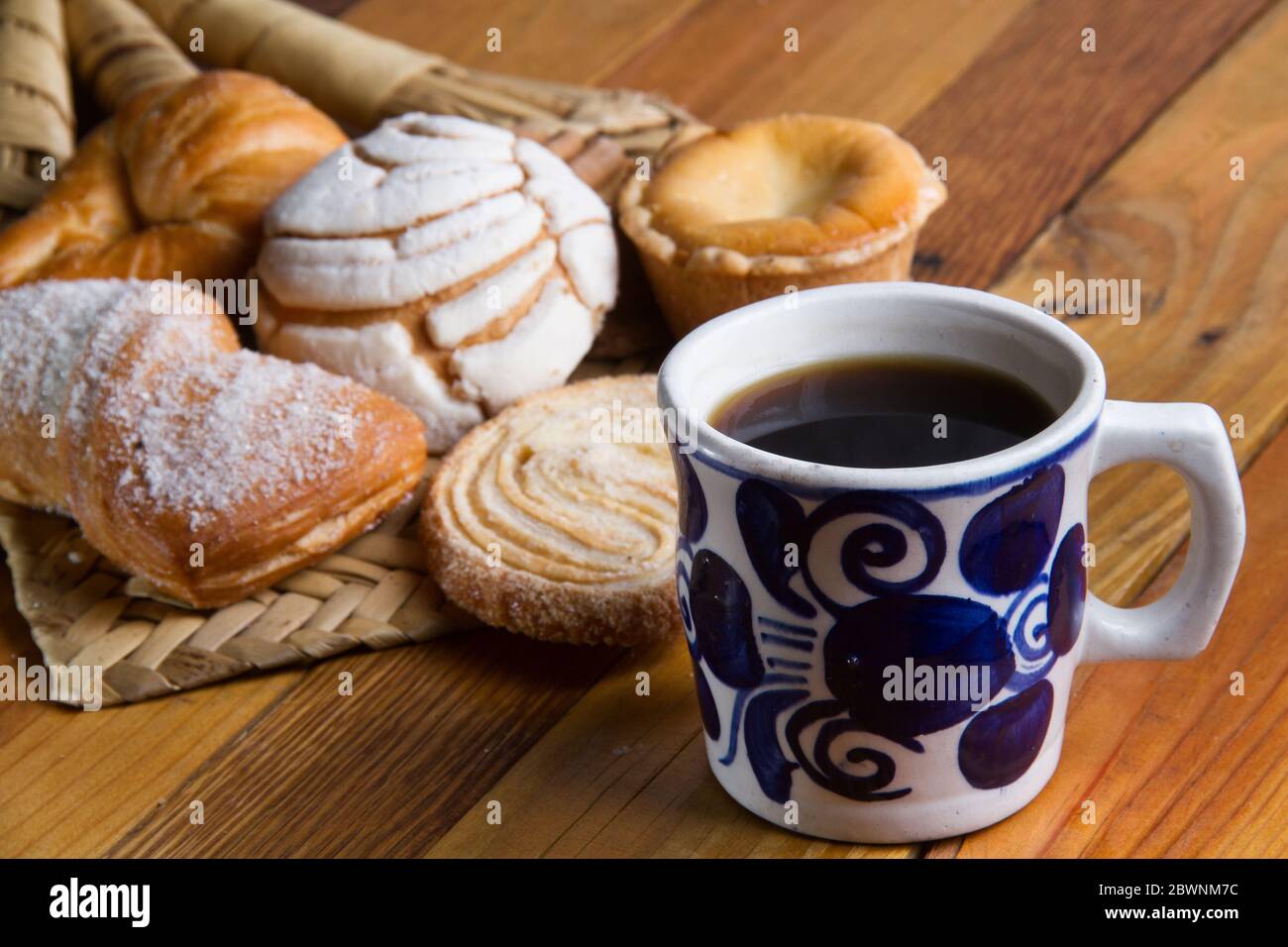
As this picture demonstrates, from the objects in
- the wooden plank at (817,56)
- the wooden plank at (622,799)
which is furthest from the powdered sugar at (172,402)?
the wooden plank at (817,56)

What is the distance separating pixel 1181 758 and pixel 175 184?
0.87m

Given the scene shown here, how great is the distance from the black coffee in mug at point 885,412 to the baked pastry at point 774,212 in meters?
0.35

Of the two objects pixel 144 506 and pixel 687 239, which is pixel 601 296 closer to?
pixel 687 239

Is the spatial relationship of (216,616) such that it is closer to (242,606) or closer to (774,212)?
(242,606)

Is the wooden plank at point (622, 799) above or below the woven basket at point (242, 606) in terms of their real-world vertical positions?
above

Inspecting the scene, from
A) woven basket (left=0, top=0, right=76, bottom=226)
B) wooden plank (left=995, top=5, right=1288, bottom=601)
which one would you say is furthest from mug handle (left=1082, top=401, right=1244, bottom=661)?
woven basket (left=0, top=0, right=76, bottom=226)

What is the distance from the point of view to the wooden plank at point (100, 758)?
2.72 ft

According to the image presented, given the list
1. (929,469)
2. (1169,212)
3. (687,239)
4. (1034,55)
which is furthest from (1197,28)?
Result: (929,469)

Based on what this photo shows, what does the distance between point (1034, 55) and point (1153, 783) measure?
→ 99 centimetres

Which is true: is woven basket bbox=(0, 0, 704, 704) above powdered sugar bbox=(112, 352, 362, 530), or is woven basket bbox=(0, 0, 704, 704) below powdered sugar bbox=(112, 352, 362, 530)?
below

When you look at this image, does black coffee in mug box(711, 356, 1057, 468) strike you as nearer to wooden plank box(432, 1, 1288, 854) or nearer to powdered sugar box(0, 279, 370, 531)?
wooden plank box(432, 1, 1288, 854)

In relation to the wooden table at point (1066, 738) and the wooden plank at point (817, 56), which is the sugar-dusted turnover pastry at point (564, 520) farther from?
the wooden plank at point (817, 56)

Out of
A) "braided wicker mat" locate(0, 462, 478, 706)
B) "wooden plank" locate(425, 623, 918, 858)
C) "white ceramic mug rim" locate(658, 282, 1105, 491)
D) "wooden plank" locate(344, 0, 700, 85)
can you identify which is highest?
"white ceramic mug rim" locate(658, 282, 1105, 491)

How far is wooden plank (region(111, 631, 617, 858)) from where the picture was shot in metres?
0.81
